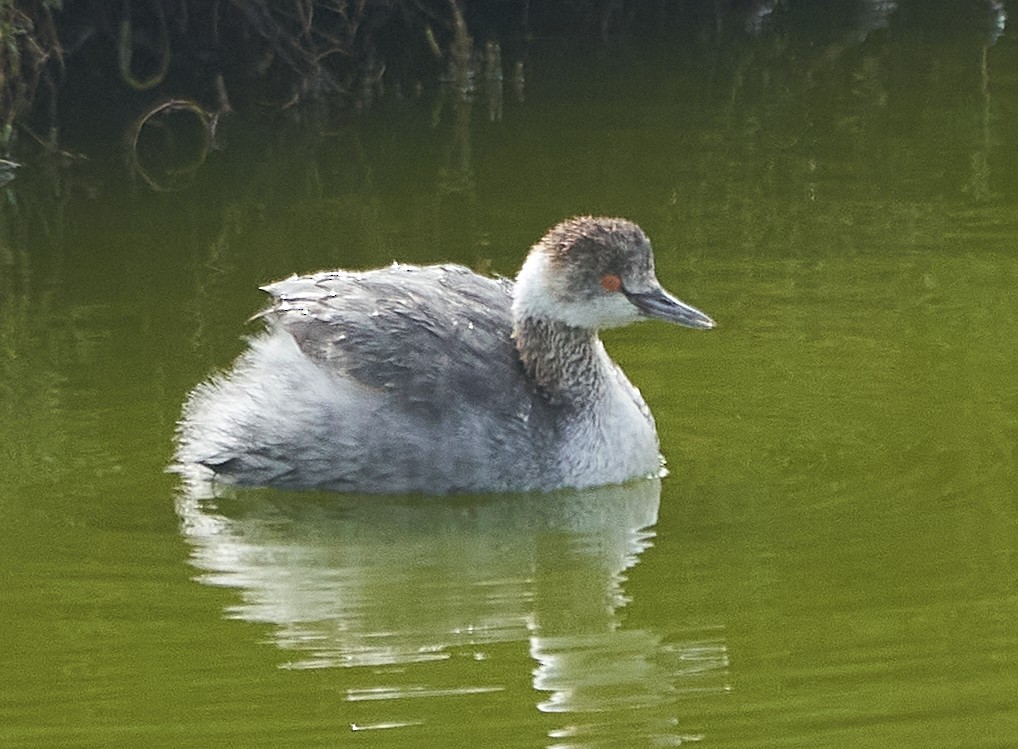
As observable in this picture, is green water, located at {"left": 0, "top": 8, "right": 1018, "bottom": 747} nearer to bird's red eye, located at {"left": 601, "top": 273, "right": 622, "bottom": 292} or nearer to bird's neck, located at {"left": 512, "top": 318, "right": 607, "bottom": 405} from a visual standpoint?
bird's neck, located at {"left": 512, "top": 318, "right": 607, "bottom": 405}

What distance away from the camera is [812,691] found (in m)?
5.88

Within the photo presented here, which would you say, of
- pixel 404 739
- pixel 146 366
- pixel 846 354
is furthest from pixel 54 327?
pixel 404 739

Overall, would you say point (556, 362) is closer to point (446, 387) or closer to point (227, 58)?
point (446, 387)

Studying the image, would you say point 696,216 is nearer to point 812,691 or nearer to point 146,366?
point 146,366

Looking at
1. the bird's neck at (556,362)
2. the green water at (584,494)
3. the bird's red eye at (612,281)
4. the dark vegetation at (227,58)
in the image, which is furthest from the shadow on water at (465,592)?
the dark vegetation at (227,58)

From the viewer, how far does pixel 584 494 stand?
7.82 m

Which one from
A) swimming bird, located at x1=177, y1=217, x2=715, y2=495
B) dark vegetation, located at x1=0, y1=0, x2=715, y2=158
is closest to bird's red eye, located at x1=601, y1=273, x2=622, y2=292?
swimming bird, located at x1=177, y1=217, x2=715, y2=495

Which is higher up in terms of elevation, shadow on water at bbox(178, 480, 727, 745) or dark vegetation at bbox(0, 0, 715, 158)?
dark vegetation at bbox(0, 0, 715, 158)

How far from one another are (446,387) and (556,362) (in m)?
0.46

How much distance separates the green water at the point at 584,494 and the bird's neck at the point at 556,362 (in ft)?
1.23

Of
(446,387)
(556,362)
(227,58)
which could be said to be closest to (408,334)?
(446,387)

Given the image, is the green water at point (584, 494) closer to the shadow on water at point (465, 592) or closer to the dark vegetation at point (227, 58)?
the shadow on water at point (465, 592)

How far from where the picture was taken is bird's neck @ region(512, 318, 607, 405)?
795 centimetres

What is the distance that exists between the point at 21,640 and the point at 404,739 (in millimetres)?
1380
